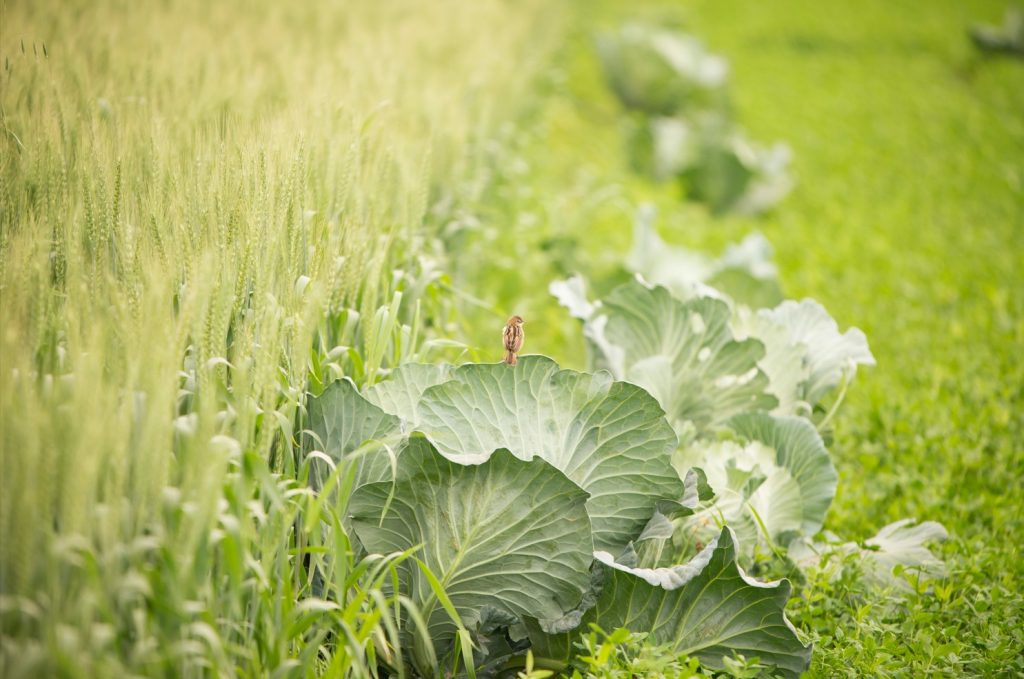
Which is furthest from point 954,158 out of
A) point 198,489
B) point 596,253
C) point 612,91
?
point 198,489

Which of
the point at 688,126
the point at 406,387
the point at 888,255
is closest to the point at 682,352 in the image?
the point at 406,387

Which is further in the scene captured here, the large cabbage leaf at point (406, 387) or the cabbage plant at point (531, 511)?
the large cabbage leaf at point (406, 387)

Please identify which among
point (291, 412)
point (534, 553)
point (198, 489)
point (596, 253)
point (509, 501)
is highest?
point (198, 489)

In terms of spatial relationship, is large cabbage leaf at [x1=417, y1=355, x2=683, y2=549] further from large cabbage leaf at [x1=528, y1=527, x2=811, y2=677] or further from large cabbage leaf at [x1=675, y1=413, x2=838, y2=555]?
large cabbage leaf at [x1=675, y1=413, x2=838, y2=555]

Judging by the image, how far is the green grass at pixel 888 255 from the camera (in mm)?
2391

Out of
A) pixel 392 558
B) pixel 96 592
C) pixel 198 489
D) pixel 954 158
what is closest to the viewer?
pixel 96 592

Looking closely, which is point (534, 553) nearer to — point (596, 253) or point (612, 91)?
point (596, 253)

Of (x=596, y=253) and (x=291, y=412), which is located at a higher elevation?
(x=291, y=412)

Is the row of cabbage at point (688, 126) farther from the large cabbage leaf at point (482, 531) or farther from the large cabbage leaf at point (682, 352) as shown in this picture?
the large cabbage leaf at point (482, 531)

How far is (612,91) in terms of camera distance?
8562mm

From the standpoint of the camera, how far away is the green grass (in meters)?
2.39

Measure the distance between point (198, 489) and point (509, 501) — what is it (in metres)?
0.72

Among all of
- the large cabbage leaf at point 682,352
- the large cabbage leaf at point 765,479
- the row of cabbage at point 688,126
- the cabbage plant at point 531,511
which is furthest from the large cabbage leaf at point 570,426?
the row of cabbage at point 688,126

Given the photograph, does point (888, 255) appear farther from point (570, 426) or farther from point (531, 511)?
point (531, 511)
